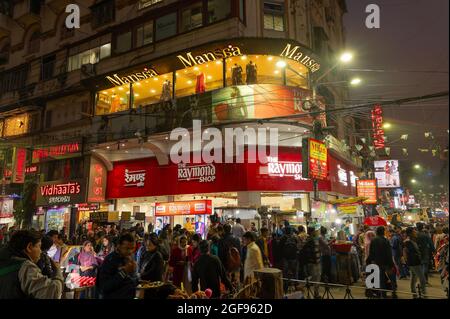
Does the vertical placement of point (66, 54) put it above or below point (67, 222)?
above

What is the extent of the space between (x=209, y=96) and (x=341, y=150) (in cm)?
1206

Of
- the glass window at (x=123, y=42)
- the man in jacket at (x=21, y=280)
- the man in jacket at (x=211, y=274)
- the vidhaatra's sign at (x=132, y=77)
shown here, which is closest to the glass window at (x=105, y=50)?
the glass window at (x=123, y=42)

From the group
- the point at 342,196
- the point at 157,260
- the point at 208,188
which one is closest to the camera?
the point at 157,260

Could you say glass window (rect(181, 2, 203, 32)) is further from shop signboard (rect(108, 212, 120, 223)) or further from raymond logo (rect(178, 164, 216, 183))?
shop signboard (rect(108, 212, 120, 223))

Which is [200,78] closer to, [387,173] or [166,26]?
[166,26]

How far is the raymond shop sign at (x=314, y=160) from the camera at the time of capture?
48.5 feet

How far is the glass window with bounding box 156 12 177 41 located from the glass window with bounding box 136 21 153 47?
707 mm

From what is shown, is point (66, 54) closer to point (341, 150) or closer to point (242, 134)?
point (242, 134)

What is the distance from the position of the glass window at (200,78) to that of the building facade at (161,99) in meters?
0.09

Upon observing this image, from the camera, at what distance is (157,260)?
6.67 m

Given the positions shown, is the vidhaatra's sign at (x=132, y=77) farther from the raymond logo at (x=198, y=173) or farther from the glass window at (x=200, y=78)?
the raymond logo at (x=198, y=173)

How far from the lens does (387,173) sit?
36.2 metres
